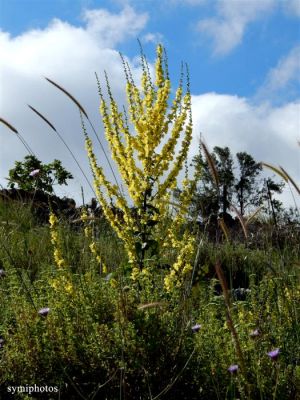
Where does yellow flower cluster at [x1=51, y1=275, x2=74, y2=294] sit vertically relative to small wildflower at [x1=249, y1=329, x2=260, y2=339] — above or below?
above

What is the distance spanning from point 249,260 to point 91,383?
19.8 feet

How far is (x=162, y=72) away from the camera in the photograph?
227 inches

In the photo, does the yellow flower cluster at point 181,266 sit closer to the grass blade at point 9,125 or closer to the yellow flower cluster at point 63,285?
the yellow flower cluster at point 63,285

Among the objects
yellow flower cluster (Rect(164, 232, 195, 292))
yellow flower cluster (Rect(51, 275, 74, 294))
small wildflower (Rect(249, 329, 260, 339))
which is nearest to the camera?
small wildflower (Rect(249, 329, 260, 339))

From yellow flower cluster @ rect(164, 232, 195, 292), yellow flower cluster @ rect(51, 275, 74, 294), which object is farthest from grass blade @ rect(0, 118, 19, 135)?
yellow flower cluster @ rect(164, 232, 195, 292)

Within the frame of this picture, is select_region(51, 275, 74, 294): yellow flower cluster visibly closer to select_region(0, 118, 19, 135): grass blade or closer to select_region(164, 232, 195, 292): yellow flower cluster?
select_region(164, 232, 195, 292): yellow flower cluster

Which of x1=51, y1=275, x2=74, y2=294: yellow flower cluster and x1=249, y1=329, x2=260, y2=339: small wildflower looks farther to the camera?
x1=51, y1=275, x2=74, y2=294: yellow flower cluster

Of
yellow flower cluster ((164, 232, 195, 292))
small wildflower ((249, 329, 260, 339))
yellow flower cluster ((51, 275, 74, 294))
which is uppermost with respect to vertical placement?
yellow flower cluster ((164, 232, 195, 292))

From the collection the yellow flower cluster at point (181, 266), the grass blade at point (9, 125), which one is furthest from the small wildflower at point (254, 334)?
the grass blade at point (9, 125)

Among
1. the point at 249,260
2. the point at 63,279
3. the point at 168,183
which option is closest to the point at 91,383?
the point at 63,279

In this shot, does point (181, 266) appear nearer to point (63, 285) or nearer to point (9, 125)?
point (63, 285)

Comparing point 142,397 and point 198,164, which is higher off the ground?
point 198,164

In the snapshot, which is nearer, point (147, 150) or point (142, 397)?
point (142, 397)

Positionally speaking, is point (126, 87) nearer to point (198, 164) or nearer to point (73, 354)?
point (198, 164)
